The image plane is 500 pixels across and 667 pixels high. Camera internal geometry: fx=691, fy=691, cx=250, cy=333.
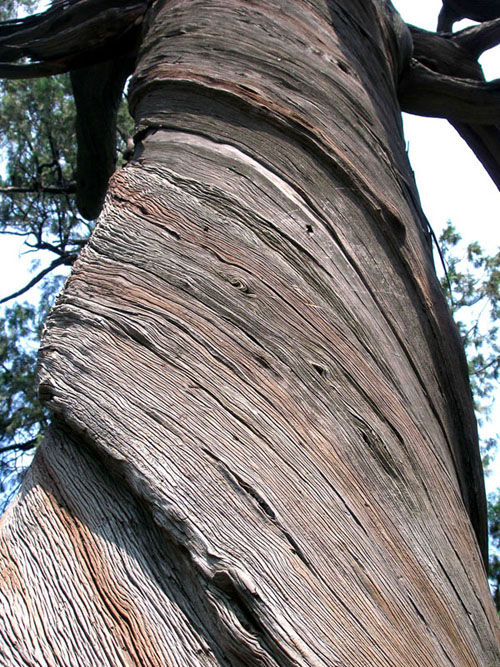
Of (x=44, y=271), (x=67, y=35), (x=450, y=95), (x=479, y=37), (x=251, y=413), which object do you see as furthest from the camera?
(x=44, y=271)

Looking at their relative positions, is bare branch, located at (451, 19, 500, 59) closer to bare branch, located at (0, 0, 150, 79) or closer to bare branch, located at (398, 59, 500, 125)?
bare branch, located at (398, 59, 500, 125)

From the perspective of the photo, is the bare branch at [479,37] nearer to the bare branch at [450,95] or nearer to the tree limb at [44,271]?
the bare branch at [450,95]

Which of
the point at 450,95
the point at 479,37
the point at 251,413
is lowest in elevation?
the point at 251,413

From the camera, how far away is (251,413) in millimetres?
831

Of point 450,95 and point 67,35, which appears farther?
point 450,95

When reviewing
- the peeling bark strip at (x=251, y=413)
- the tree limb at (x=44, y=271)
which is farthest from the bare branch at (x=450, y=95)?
the tree limb at (x=44, y=271)

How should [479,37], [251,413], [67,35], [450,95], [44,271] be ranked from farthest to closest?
[44,271] < [479,37] < [450,95] < [67,35] < [251,413]

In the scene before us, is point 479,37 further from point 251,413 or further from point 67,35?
point 251,413

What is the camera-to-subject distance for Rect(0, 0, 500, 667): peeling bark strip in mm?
693

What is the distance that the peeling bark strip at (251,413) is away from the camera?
69 centimetres

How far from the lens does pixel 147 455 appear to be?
2.52 ft

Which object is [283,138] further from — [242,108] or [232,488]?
[232,488]

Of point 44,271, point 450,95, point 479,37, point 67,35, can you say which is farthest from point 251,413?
point 44,271

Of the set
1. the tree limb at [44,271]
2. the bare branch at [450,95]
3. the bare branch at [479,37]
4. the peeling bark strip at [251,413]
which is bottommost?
the peeling bark strip at [251,413]
